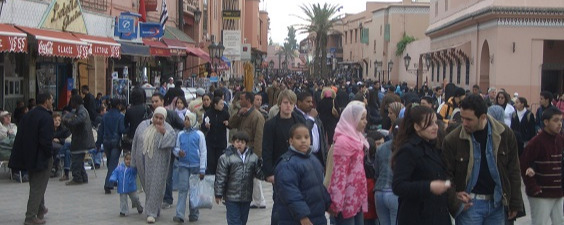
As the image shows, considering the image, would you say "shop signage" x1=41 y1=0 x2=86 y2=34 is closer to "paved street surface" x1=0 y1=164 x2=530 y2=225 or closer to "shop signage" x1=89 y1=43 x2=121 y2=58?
"shop signage" x1=89 y1=43 x2=121 y2=58

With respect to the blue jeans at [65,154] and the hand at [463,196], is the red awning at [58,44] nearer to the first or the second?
the blue jeans at [65,154]

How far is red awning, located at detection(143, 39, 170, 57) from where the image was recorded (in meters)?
26.7

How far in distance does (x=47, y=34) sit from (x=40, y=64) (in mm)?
3564

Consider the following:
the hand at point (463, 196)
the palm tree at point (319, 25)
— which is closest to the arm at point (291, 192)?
the hand at point (463, 196)

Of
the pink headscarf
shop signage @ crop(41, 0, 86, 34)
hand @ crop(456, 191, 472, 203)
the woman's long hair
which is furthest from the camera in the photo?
shop signage @ crop(41, 0, 86, 34)

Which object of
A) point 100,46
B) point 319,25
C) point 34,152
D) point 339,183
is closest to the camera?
point 339,183

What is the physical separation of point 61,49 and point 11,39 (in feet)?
7.32

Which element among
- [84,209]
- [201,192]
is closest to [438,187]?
[201,192]

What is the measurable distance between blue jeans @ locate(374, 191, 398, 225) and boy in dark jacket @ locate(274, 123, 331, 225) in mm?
1026

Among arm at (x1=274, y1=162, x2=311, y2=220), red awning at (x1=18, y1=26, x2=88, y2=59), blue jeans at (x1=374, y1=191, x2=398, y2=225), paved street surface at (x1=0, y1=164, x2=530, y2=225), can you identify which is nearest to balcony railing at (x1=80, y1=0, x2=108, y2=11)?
red awning at (x1=18, y1=26, x2=88, y2=59)

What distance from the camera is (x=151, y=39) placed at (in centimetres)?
2788

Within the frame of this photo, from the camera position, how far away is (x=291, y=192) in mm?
6379

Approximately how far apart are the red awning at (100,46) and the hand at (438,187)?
15.4 meters

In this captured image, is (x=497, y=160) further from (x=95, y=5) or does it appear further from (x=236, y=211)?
(x=95, y=5)
